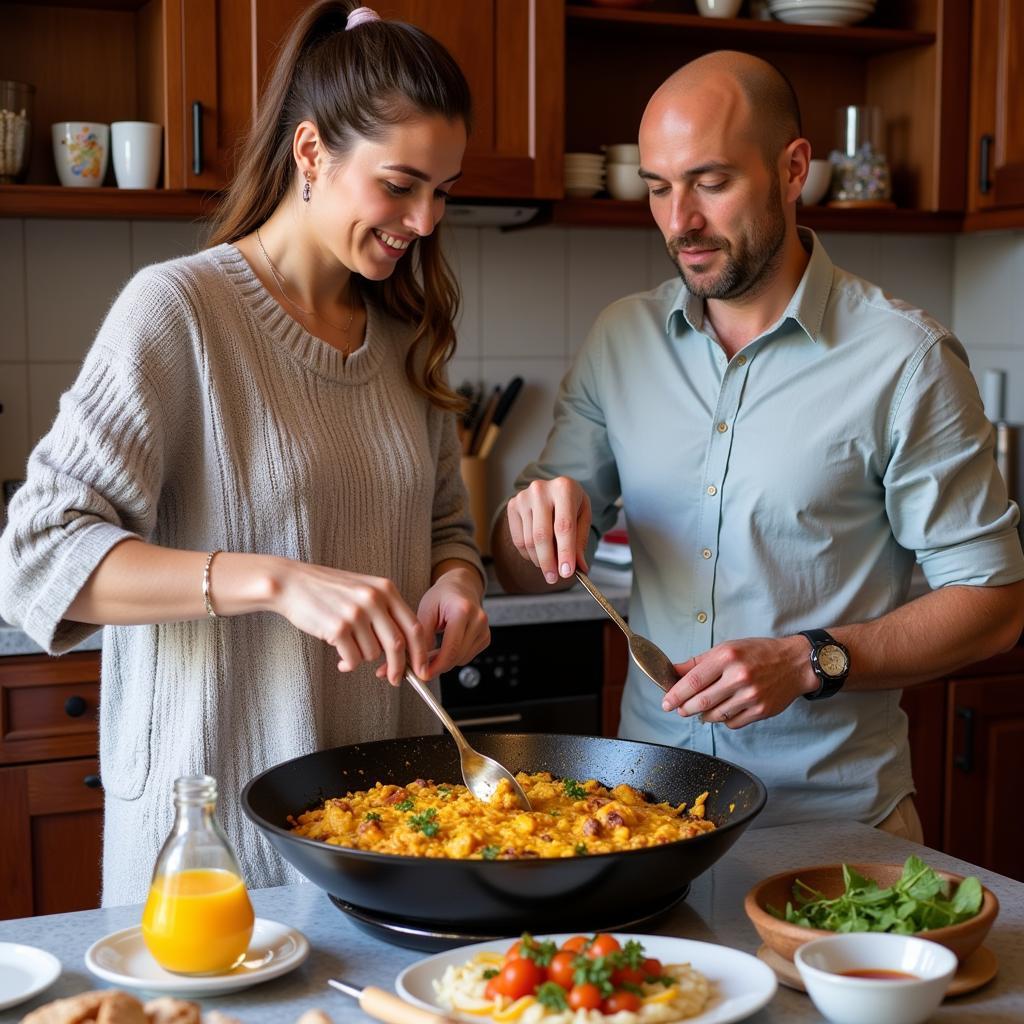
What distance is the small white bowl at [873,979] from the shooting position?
1023 millimetres

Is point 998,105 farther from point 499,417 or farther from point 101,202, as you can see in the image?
point 101,202

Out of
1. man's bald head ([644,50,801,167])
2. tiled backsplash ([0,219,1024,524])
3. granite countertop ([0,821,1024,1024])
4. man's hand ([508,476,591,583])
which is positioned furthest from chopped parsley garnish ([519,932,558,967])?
tiled backsplash ([0,219,1024,524])

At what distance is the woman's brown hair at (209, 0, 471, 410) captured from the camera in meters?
1.63

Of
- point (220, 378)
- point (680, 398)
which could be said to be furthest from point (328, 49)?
point (680, 398)

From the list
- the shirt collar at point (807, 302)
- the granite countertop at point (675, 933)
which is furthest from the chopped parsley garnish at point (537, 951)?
the shirt collar at point (807, 302)

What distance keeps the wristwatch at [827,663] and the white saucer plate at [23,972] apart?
2.98 ft

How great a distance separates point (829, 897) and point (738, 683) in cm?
35

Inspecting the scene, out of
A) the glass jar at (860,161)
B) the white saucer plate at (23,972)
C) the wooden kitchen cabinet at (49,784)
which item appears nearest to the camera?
the white saucer plate at (23,972)

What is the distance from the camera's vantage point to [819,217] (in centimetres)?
317

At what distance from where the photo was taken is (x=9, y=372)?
9.70 ft

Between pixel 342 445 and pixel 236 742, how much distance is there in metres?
0.37

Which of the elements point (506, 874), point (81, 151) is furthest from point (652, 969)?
point (81, 151)

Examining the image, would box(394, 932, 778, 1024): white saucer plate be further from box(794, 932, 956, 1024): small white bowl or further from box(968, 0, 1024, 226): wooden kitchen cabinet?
box(968, 0, 1024, 226): wooden kitchen cabinet

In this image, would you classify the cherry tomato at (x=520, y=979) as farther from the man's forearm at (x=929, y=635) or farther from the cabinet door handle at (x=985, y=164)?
the cabinet door handle at (x=985, y=164)
